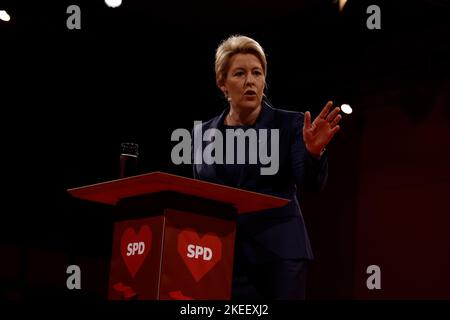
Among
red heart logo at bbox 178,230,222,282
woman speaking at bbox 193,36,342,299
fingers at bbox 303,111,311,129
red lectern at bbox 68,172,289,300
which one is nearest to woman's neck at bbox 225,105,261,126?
woman speaking at bbox 193,36,342,299

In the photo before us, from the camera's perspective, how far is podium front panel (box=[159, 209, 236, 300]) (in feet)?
6.47

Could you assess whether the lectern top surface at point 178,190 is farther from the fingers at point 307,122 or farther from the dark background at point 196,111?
the dark background at point 196,111

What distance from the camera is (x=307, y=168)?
2.21 meters

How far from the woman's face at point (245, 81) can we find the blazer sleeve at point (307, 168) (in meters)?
0.21

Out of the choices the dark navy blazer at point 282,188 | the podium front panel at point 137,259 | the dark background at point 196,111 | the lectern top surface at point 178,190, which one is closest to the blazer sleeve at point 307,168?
the dark navy blazer at point 282,188

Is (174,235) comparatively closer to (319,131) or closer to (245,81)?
(319,131)

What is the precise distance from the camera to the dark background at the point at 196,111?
579 cm

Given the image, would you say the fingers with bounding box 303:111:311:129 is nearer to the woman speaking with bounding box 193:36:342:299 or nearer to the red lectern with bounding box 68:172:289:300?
the woman speaking with bounding box 193:36:342:299

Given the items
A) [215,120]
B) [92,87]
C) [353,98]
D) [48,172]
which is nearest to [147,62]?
[92,87]

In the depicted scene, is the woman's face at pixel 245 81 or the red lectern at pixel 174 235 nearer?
the red lectern at pixel 174 235

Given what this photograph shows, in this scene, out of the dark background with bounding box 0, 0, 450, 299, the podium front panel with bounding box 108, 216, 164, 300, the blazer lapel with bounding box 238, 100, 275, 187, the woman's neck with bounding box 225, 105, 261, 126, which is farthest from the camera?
the dark background with bounding box 0, 0, 450, 299

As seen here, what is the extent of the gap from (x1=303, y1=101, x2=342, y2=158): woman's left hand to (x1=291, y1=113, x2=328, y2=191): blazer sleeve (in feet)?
0.09
